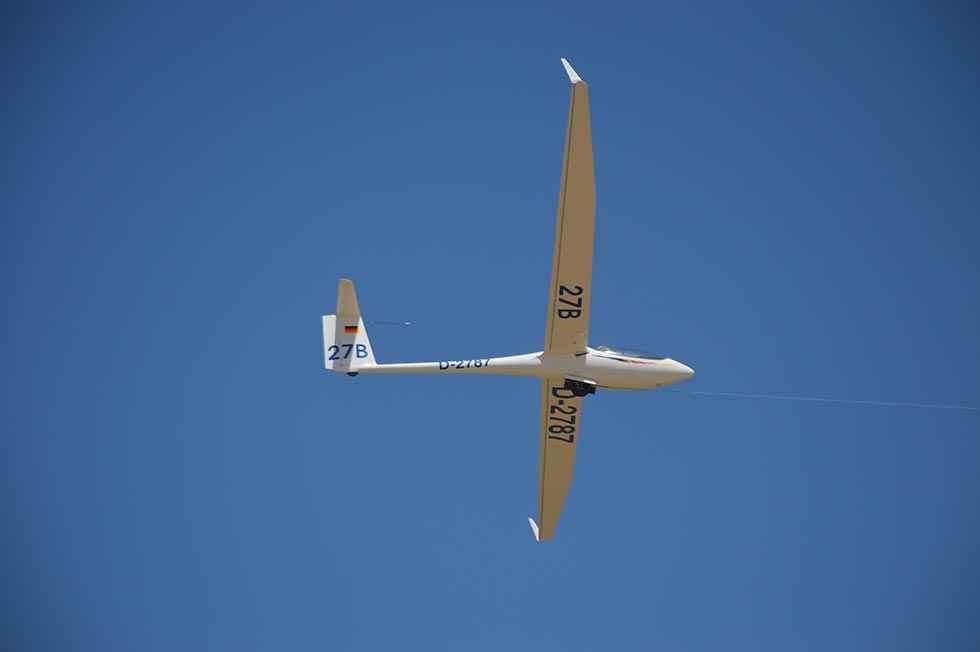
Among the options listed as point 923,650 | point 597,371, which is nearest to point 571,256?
point 597,371

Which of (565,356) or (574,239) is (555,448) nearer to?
(565,356)

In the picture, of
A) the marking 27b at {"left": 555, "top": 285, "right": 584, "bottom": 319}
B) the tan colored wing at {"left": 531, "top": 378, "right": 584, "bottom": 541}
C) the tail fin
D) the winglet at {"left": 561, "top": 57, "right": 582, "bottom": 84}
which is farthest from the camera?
the tail fin

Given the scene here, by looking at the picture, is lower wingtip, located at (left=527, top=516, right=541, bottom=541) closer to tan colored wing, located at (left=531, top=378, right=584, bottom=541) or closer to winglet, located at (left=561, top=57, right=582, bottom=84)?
tan colored wing, located at (left=531, top=378, right=584, bottom=541)

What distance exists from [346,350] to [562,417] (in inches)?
282

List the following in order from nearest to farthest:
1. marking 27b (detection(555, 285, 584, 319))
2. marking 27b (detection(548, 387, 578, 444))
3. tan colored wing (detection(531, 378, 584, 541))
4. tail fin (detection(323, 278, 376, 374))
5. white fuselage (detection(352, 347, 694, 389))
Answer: marking 27b (detection(555, 285, 584, 319)) < white fuselage (detection(352, 347, 694, 389)) < marking 27b (detection(548, 387, 578, 444)) < tan colored wing (detection(531, 378, 584, 541)) < tail fin (detection(323, 278, 376, 374))

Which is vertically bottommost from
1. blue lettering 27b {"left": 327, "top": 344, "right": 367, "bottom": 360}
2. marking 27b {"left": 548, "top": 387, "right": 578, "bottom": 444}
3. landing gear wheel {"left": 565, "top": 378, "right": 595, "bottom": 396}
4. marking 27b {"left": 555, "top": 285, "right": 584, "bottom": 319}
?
marking 27b {"left": 548, "top": 387, "right": 578, "bottom": 444}

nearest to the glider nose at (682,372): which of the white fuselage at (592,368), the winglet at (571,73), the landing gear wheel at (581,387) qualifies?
the white fuselage at (592,368)

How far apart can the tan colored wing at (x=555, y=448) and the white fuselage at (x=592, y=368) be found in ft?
2.82

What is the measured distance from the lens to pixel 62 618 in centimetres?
6912

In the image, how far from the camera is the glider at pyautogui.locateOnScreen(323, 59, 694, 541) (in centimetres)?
2059

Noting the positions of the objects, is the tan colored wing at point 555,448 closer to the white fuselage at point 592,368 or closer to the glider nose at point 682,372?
the white fuselage at point 592,368

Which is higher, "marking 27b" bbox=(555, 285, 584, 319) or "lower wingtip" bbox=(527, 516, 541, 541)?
"marking 27b" bbox=(555, 285, 584, 319)

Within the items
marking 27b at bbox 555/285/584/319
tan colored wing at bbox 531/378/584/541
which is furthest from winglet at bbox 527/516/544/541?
marking 27b at bbox 555/285/584/319

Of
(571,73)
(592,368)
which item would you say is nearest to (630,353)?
(592,368)
